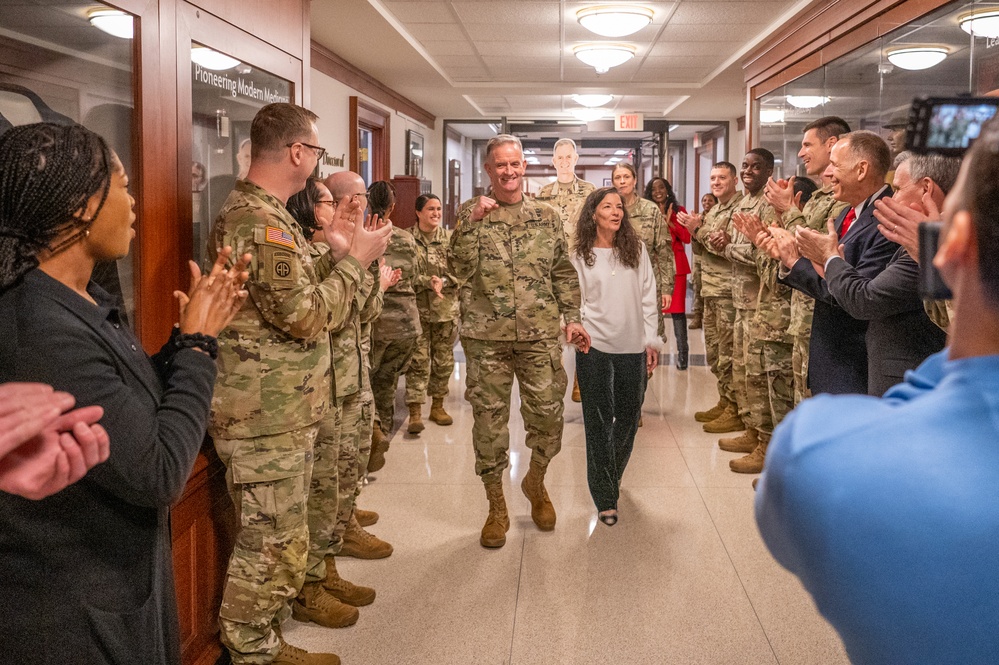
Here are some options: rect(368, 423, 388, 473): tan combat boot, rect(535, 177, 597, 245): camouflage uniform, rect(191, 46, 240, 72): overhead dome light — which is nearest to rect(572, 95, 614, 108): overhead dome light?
rect(535, 177, 597, 245): camouflage uniform

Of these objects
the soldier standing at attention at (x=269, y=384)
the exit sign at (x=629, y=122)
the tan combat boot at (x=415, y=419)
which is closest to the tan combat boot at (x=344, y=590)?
the soldier standing at attention at (x=269, y=384)

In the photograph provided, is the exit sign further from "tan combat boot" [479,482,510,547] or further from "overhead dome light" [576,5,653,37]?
"tan combat boot" [479,482,510,547]

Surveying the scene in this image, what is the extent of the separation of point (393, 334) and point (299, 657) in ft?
7.51

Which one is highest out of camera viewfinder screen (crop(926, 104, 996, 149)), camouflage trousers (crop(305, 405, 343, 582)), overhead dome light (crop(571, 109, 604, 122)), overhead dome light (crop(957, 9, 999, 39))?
overhead dome light (crop(571, 109, 604, 122))

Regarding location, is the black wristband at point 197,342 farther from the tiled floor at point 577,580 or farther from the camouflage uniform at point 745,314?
the camouflage uniform at point 745,314

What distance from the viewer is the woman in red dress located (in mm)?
7219

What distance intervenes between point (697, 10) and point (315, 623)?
4.91 metres

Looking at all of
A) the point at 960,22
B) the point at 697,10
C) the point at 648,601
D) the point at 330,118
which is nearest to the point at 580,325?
the point at 648,601

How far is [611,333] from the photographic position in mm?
3664

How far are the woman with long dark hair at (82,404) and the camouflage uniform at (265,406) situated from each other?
2.52ft

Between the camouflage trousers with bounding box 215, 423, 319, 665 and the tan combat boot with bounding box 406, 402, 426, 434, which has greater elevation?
the camouflage trousers with bounding box 215, 423, 319, 665

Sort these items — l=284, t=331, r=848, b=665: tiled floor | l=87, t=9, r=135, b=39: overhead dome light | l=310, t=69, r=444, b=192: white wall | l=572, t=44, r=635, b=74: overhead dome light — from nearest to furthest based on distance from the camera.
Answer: l=87, t=9, r=135, b=39: overhead dome light, l=284, t=331, r=848, b=665: tiled floor, l=310, t=69, r=444, b=192: white wall, l=572, t=44, r=635, b=74: overhead dome light

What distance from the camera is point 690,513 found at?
12.7 feet

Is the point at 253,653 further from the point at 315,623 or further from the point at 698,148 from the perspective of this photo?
the point at 698,148
